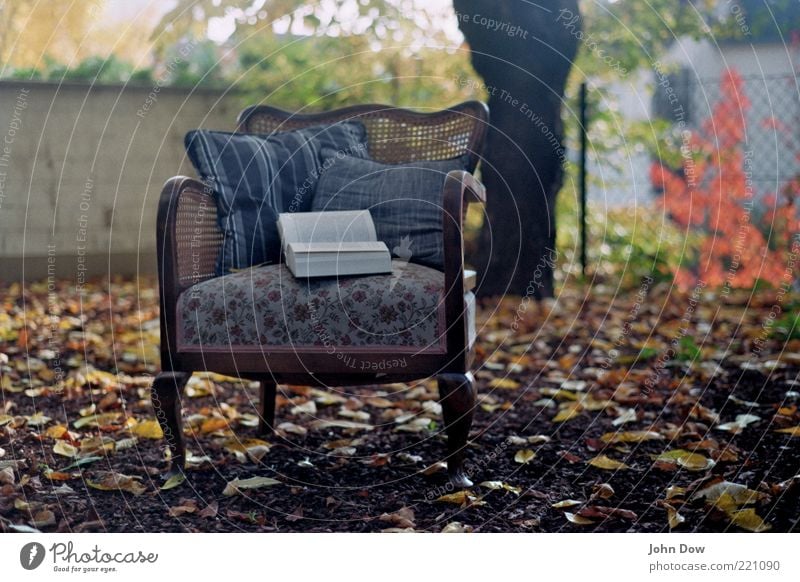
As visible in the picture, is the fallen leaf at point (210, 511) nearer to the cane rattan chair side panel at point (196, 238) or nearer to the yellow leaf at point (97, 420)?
the cane rattan chair side panel at point (196, 238)

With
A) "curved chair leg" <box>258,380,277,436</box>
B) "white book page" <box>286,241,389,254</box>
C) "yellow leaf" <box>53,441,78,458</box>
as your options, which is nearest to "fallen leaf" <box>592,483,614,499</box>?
"white book page" <box>286,241,389,254</box>

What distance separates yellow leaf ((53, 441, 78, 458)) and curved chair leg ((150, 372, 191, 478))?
35 cm

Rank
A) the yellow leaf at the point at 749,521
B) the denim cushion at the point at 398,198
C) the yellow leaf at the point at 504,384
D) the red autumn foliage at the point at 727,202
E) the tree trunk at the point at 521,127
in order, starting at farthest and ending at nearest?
the red autumn foliage at the point at 727,202 < the tree trunk at the point at 521,127 < the yellow leaf at the point at 504,384 < the denim cushion at the point at 398,198 < the yellow leaf at the point at 749,521

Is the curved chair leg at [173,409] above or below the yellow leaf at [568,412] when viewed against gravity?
above

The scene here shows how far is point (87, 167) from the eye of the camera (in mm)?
5859

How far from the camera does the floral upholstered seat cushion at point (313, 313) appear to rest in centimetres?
220

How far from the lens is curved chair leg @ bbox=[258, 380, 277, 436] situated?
285 centimetres

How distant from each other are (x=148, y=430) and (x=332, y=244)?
96 centimetres

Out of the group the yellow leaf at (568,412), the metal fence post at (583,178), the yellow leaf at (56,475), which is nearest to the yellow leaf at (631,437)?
the yellow leaf at (568,412)

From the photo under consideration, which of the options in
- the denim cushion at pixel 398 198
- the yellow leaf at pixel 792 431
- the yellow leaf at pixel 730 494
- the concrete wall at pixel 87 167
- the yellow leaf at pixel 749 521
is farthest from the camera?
the concrete wall at pixel 87 167

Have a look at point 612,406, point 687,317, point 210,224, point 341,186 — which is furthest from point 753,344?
point 210,224

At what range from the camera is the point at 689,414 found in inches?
114

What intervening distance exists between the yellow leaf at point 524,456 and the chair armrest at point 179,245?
38.4 inches

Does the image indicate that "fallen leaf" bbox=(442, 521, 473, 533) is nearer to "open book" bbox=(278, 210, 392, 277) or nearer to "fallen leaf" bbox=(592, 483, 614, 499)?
"fallen leaf" bbox=(592, 483, 614, 499)
